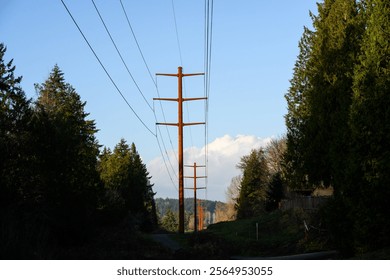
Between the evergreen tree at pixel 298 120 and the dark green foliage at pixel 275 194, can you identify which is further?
the dark green foliage at pixel 275 194

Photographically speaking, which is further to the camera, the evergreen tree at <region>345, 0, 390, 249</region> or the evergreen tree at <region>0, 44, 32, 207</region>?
the evergreen tree at <region>0, 44, 32, 207</region>

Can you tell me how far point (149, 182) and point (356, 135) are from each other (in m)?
86.2

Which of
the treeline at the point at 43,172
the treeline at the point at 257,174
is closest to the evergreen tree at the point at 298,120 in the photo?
the treeline at the point at 43,172

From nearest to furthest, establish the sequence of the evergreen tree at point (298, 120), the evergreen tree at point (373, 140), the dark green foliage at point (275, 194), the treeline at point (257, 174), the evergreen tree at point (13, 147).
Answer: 1. the evergreen tree at point (373, 140)
2. the evergreen tree at point (13, 147)
3. the evergreen tree at point (298, 120)
4. the dark green foliage at point (275, 194)
5. the treeline at point (257, 174)

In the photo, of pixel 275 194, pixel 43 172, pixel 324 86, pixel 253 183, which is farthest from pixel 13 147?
pixel 253 183

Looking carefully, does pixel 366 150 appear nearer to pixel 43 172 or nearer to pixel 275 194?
pixel 43 172

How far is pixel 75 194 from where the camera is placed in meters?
27.5

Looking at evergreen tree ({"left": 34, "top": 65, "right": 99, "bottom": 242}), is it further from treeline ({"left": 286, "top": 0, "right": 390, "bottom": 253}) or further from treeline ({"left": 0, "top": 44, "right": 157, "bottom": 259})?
treeline ({"left": 286, "top": 0, "right": 390, "bottom": 253})

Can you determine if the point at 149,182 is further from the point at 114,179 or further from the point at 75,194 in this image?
the point at 75,194

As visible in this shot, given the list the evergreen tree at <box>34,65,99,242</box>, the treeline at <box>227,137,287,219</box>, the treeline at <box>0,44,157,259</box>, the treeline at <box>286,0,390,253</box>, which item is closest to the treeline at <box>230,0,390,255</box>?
the treeline at <box>286,0,390,253</box>

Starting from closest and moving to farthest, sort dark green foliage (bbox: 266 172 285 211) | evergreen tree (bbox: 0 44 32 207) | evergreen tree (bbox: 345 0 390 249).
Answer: evergreen tree (bbox: 345 0 390 249) < evergreen tree (bbox: 0 44 32 207) < dark green foliage (bbox: 266 172 285 211)

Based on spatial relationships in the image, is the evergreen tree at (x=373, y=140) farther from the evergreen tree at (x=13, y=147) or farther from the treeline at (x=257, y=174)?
the treeline at (x=257, y=174)

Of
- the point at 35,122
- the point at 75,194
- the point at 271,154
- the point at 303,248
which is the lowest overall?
the point at 303,248

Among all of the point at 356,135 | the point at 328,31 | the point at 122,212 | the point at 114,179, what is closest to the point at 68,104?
the point at 114,179
